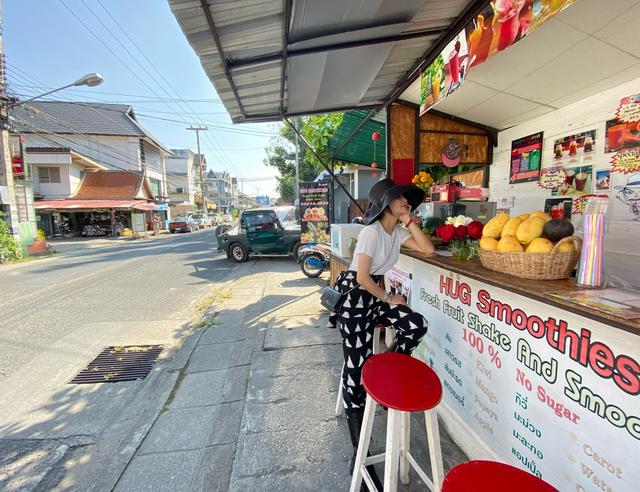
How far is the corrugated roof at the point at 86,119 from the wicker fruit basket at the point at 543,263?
3104 centimetres

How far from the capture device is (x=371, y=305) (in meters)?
2.02

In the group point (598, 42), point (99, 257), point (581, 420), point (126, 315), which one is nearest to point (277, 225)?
point (126, 315)

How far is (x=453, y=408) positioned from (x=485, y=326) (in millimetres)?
842

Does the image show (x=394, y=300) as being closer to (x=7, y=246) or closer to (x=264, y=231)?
(x=264, y=231)

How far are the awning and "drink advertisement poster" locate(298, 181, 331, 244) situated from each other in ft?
60.6

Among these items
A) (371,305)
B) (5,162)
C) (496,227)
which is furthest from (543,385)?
(5,162)

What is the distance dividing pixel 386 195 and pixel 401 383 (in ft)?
3.70

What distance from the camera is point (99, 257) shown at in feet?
40.9

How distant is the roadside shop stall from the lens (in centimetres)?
132

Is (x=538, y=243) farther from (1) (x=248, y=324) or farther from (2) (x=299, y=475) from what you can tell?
(1) (x=248, y=324)

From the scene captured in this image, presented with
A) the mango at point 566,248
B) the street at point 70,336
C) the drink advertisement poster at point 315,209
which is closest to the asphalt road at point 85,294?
the street at point 70,336

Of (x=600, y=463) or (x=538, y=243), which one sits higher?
(x=538, y=243)

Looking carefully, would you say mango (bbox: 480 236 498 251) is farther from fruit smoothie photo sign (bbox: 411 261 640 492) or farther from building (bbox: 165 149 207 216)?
building (bbox: 165 149 207 216)

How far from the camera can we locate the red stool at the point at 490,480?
932 mm
